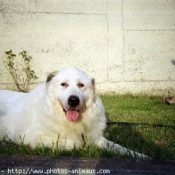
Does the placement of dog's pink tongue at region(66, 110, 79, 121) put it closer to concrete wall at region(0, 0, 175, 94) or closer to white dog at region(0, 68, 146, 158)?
white dog at region(0, 68, 146, 158)

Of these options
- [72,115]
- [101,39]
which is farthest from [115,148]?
[101,39]

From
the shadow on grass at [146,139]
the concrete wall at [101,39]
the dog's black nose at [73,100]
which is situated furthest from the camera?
the concrete wall at [101,39]

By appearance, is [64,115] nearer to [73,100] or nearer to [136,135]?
[73,100]

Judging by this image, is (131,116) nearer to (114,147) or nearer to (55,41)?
(114,147)

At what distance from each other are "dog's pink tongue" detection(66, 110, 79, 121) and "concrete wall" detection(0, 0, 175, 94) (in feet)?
16.1

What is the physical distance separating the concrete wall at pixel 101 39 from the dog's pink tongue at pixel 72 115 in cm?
490

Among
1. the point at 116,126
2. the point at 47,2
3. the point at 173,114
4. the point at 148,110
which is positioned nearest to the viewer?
the point at 116,126

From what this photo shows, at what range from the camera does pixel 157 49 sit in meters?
8.49

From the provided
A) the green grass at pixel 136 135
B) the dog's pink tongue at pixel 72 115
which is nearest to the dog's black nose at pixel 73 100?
the dog's pink tongue at pixel 72 115

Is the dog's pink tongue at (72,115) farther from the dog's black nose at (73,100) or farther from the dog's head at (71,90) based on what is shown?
the dog's black nose at (73,100)

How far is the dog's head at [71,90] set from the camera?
10.6 feet

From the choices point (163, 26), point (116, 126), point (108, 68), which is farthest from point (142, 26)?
point (116, 126)

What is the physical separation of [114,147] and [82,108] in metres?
0.59

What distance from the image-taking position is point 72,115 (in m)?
3.37
